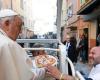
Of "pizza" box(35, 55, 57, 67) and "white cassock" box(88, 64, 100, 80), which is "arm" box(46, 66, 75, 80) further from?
"pizza" box(35, 55, 57, 67)

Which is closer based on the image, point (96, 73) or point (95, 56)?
point (96, 73)

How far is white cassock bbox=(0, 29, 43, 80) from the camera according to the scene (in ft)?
7.06

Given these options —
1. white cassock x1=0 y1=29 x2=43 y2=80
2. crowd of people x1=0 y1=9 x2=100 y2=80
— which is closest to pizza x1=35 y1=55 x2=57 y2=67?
crowd of people x1=0 y1=9 x2=100 y2=80

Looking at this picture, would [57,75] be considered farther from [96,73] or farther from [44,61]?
[44,61]

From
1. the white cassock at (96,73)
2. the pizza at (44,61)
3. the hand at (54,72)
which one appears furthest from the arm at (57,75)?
the pizza at (44,61)

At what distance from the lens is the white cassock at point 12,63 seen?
2150mm

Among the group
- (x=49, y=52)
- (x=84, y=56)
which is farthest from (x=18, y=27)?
(x=84, y=56)

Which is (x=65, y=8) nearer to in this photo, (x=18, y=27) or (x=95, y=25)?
(x=95, y=25)

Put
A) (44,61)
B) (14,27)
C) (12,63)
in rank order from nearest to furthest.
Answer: (12,63) < (14,27) < (44,61)

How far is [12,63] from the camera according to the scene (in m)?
2.17

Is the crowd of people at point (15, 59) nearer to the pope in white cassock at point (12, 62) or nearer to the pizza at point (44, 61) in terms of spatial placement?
the pope in white cassock at point (12, 62)

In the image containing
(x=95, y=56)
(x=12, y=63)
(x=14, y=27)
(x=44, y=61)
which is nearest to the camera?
(x=12, y=63)

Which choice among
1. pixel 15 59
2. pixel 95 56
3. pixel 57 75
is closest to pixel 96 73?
pixel 95 56

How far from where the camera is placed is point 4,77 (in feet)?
7.13
